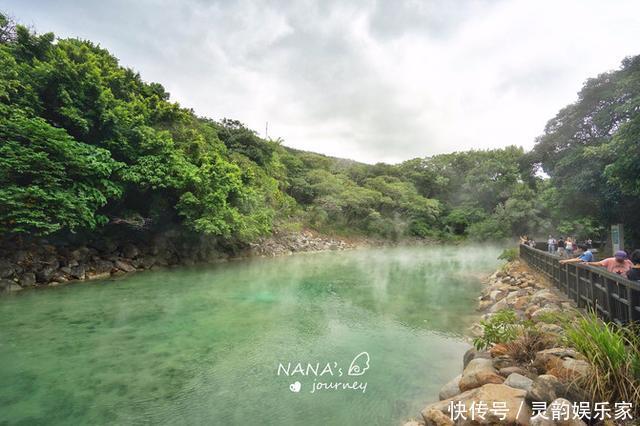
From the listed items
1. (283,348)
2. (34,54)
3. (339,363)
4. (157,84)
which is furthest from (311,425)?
(157,84)

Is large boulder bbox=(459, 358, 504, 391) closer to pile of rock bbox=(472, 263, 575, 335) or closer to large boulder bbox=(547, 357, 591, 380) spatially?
large boulder bbox=(547, 357, 591, 380)

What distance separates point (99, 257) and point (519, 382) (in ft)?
43.5

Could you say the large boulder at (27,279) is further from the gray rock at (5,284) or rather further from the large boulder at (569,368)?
the large boulder at (569,368)

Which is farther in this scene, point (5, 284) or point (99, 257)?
point (99, 257)

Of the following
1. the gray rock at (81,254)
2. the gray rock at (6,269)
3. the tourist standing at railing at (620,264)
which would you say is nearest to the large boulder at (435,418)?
the tourist standing at railing at (620,264)

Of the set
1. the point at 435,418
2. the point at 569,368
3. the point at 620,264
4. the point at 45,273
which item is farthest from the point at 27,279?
the point at 620,264

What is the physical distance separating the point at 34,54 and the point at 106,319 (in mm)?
10088

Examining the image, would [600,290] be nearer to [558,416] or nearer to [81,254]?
[558,416]

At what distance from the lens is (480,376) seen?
338 centimetres

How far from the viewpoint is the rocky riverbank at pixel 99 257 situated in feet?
31.0

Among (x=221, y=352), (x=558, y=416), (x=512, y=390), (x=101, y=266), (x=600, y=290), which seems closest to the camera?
(x=558, y=416)

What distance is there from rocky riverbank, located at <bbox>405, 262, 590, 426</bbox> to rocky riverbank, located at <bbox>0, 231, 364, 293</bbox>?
11.0 meters

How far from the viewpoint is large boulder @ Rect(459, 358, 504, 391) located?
332cm

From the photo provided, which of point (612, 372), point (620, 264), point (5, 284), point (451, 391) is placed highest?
point (620, 264)
